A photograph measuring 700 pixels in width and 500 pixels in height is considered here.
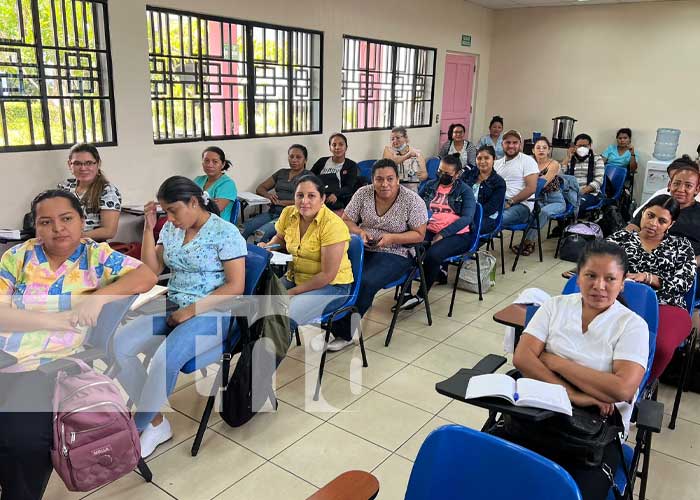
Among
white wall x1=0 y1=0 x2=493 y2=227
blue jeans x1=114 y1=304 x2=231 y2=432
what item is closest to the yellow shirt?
blue jeans x1=114 y1=304 x2=231 y2=432

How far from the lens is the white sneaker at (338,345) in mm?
3484

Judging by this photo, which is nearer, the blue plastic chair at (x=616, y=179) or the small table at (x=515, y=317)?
the small table at (x=515, y=317)

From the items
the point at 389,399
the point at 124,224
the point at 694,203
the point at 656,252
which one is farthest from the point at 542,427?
the point at 124,224

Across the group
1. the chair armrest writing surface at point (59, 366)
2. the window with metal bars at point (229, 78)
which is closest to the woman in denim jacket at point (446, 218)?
the window with metal bars at point (229, 78)

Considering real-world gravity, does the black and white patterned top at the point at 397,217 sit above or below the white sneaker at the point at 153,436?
above

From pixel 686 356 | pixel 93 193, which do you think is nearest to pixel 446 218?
pixel 686 356

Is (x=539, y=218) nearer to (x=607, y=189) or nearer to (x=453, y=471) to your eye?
(x=607, y=189)

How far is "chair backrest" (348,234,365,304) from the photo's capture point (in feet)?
10.1

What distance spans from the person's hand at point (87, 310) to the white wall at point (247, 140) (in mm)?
2167

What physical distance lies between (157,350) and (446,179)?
2.76 m

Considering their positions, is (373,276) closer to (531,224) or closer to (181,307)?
(181,307)

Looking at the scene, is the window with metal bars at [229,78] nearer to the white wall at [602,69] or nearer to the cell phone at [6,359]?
the cell phone at [6,359]

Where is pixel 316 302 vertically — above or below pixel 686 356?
above

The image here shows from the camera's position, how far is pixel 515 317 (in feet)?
8.00
